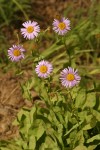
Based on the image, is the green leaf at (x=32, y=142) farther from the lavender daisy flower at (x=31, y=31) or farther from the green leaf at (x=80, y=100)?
the lavender daisy flower at (x=31, y=31)

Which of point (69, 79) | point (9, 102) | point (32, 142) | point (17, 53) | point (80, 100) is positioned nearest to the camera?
point (69, 79)

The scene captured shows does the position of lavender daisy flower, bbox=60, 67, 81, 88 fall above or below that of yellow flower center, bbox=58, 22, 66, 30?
below

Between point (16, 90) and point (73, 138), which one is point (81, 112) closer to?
point (73, 138)

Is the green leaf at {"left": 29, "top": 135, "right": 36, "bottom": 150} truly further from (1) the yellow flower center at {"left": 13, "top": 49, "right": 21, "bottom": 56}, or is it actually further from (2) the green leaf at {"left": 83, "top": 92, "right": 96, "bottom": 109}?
(1) the yellow flower center at {"left": 13, "top": 49, "right": 21, "bottom": 56}

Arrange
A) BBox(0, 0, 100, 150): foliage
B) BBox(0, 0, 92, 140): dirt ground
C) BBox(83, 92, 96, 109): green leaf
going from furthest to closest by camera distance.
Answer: BBox(0, 0, 92, 140): dirt ground
BBox(83, 92, 96, 109): green leaf
BBox(0, 0, 100, 150): foliage

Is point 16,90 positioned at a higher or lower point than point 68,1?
lower

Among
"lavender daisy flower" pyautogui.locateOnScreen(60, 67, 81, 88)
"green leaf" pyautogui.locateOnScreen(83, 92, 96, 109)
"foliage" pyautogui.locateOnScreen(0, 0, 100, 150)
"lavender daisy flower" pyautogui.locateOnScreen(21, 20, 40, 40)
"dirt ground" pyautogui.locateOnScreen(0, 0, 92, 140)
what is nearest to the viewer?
"lavender daisy flower" pyautogui.locateOnScreen(60, 67, 81, 88)

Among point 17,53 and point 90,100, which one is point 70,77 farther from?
point 90,100

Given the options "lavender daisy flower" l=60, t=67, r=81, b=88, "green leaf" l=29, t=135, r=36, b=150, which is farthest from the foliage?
"lavender daisy flower" l=60, t=67, r=81, b=88

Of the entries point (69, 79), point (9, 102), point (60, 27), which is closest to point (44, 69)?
point (69, 79)

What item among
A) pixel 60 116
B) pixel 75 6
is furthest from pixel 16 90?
pixel 75 6

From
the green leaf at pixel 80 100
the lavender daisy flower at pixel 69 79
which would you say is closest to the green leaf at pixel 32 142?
the green leaf at pixel 80 100
